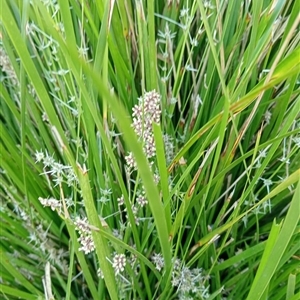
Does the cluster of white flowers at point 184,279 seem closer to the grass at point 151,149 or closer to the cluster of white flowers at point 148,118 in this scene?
the grass at point 151,149

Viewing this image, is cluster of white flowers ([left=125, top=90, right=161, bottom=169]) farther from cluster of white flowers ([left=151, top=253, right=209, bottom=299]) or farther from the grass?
cluster of white flowers ([left=151, top=253, right=209, bottom=299])

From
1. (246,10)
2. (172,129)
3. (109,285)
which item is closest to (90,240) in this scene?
(109,285)

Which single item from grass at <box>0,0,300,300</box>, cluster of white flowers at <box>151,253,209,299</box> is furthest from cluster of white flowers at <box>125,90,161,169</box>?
cluster of white flowers at <box>151,253,209,299</box>

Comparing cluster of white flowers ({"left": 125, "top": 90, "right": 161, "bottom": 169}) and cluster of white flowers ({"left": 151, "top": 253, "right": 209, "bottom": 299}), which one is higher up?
cluster of white flowers ({"left": 125, "top": 90, "right": 161, "bottom": 169})

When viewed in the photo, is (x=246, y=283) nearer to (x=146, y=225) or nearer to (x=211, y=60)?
(x=146, y=225)

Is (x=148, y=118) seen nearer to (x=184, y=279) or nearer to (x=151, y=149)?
(x=151, y=149)

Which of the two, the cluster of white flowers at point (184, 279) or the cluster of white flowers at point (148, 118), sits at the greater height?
the cluster of white flowers at point (148, 118)

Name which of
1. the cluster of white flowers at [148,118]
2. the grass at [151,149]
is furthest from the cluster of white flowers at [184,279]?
the cluster of white flowers at [148,118]

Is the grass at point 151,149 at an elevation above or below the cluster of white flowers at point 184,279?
above
